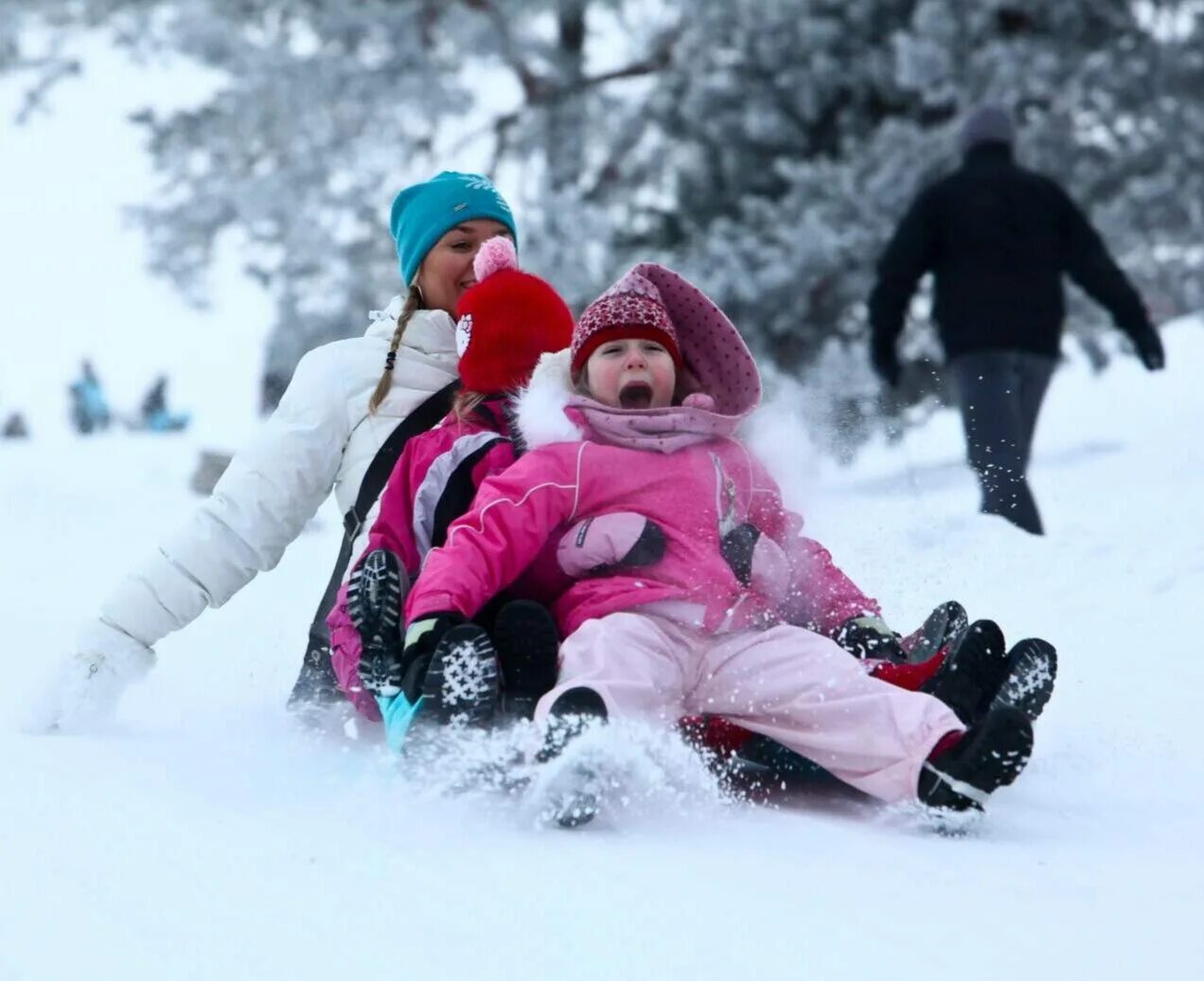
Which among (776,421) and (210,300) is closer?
(776,421)

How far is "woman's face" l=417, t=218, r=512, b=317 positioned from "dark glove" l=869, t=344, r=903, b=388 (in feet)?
8.91

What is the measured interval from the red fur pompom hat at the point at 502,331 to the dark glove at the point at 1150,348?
329 centimetres

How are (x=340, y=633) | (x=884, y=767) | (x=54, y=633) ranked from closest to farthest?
(x=884, y=767)
(x=340, y=633)
(x=54, y=633)

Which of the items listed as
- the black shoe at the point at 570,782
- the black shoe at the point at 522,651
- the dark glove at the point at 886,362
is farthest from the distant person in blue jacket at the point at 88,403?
the black shoe at the point at 570,782

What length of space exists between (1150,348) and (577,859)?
14.1 feet

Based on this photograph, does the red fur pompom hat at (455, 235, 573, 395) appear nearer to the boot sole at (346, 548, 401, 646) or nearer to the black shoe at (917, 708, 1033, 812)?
Answer: the boot sole at (346, 548, 401, 646)

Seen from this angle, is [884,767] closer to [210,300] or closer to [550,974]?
[550,974]

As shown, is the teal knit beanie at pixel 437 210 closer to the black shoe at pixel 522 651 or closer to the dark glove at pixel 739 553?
the dark glove at pixel 739 553

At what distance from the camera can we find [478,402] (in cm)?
319

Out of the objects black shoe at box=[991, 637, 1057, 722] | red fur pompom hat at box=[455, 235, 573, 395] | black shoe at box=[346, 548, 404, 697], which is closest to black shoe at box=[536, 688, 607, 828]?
black shoe at box=[346, 548, 404, 697]

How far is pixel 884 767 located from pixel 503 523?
2.46 ft

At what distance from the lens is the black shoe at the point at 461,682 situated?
2375mm

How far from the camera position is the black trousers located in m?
5.73

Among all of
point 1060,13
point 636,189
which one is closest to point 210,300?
point 636,189
